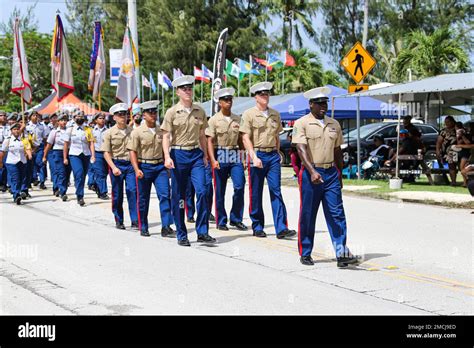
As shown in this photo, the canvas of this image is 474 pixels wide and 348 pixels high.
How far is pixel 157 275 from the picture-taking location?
8742 mm

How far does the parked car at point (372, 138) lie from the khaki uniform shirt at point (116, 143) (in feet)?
34.7

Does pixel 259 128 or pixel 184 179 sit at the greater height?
pixel 259 128

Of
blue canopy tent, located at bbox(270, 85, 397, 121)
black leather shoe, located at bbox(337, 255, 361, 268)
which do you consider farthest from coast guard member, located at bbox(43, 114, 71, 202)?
blue canopy tent, located at bbox(270, 85, 397, 121)

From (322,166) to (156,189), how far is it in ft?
11.7

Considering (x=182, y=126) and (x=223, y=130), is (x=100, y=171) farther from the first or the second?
(x=182, y=126)

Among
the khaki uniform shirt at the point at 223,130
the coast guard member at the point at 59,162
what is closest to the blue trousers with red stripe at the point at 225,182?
the khaki uniform shirt at the point at 223,130

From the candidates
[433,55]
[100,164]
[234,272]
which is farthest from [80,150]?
[433,55]

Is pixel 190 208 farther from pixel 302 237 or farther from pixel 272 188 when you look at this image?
pixel 302 237

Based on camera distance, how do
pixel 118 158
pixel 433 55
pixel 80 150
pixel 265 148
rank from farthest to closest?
pixel 433 55 < pixel 80 150 < pixel 118 158 < pixel 265 148

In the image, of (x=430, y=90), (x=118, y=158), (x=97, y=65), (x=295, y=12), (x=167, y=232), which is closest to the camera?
(x=167, y=232)

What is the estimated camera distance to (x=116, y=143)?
13148mm
